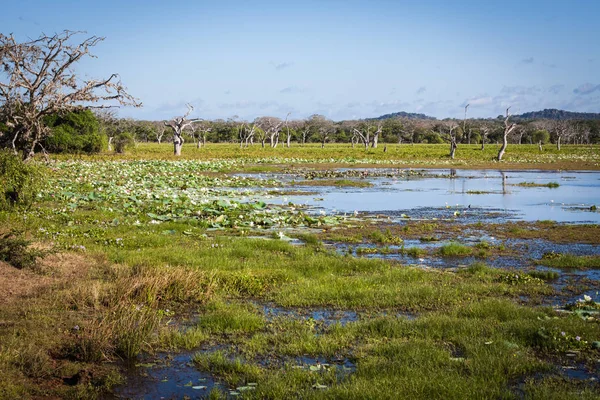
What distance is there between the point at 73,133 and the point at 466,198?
1620 inches

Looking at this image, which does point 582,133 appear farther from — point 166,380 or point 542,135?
point 166,380

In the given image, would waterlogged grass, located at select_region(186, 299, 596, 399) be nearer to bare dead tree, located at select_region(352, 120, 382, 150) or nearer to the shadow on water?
the shadow on water

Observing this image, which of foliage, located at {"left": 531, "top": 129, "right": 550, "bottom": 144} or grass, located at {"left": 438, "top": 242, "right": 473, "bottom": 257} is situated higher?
foliage, located at {"left": 531, "top": 129, "right": 550, "bottom": 144}

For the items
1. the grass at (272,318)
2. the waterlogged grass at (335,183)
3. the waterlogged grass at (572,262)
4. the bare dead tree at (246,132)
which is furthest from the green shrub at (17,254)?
the bare dead tree at (246,132)

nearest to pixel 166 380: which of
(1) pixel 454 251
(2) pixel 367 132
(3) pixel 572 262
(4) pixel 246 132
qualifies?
(1) pixel 454 251

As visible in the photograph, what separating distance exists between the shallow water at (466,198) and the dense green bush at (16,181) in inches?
413

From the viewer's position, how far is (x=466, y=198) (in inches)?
1078

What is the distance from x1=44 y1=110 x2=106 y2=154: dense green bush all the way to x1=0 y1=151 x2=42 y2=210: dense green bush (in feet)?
122

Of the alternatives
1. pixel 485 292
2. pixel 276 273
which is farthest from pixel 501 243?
pixel 276 273

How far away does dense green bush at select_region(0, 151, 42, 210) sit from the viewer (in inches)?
642

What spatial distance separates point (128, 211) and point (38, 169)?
3.13 meters

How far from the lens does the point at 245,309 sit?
9031 millimetres

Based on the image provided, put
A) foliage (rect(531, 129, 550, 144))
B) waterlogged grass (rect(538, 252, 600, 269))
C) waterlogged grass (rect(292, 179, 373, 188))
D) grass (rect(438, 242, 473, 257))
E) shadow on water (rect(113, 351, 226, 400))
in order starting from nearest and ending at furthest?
shadow on water (rect(113, 351, 226, 400)) → waterlogged grass (rect(538, 252, 600, 269)) → grass (rect(438, 242, 473, 257)) → waterlogged grass (rect(292, 179, 373, 188)) → foliage (rect(531, 129, 550, 144))

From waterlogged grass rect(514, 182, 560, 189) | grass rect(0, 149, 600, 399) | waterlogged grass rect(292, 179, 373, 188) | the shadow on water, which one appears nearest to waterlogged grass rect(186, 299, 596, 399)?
grass rect(0, 149, 600, 399)
